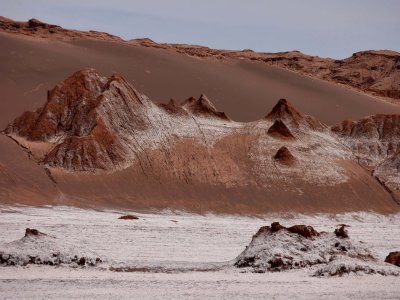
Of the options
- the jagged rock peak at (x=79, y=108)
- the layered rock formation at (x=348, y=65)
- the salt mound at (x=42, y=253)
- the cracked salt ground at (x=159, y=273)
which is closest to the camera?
the cracked salt ground at (x=159, y=273)

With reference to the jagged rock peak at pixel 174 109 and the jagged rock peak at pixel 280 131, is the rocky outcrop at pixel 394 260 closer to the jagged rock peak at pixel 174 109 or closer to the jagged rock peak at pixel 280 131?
the jagged rock peak at pixel 280 131

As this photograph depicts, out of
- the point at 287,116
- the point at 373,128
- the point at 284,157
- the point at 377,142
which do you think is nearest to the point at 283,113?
the point at 287,116

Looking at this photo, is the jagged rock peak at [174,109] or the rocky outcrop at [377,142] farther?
the rocky outcrop at [377,142]

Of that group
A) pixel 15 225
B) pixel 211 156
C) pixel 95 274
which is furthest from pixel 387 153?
pixel 95 274

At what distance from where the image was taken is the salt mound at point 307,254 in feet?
68.2

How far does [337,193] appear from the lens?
5412cm

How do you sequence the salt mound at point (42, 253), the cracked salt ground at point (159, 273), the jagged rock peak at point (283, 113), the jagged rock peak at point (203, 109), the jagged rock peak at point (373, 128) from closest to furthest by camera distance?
the cracked salt ground at point (159, 273) → the salt mound at point (42, 253) → the jagged rock peak at point (203, 109) → the jagged rock peak at point (283, 113) → the jagged rock peak at point (373, 128)

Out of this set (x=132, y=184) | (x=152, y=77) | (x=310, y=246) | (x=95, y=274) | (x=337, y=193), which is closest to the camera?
(x=95, y=274)

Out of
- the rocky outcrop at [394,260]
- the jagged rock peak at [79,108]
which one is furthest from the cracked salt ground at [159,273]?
the jagged rock peak at [79,108]

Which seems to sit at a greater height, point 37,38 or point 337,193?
point 37,38

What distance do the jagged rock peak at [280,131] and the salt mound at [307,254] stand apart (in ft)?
118

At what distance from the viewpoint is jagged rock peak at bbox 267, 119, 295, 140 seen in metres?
59.1

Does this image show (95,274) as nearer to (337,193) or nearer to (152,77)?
(337,193)

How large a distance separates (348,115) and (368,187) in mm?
37633
